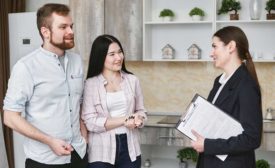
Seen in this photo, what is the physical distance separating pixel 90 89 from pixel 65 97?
282mm

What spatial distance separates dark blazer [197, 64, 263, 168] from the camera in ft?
5.70

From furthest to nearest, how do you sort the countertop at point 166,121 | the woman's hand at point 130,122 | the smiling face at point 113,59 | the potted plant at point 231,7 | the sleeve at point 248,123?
1. the potted plant at point 231,7
2. the countertop at point 166,121
3. the smiling face at point 113,59
4. the woman's hand at point 130,122
5. the sleeve at point 248,123

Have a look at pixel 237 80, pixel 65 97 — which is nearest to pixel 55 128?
pixel 65 97

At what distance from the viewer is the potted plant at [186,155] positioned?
3.93 metres

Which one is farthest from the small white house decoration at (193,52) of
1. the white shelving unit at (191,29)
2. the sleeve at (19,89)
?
the sleeve at (19,89)

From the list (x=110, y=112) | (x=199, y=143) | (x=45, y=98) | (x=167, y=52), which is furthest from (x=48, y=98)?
(x=167, y=52)

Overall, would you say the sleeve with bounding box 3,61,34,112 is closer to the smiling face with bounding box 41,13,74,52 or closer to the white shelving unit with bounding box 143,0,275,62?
the smiling face with bounding box 41,13,74,52

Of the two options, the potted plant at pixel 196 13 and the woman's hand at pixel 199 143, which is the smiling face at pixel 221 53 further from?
the potted plant at pixel 196 13

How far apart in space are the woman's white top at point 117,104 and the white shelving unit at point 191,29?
5.44 ft

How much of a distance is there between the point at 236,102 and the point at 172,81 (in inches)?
93.7

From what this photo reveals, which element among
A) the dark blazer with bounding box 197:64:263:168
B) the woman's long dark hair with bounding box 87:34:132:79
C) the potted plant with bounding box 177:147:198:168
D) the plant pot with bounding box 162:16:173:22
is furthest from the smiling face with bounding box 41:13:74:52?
the potted plant with bounding box 177:147:198:168

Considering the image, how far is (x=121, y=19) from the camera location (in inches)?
150

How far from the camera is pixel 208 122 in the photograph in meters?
1.89

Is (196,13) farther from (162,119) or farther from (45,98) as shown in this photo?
(45,98)
